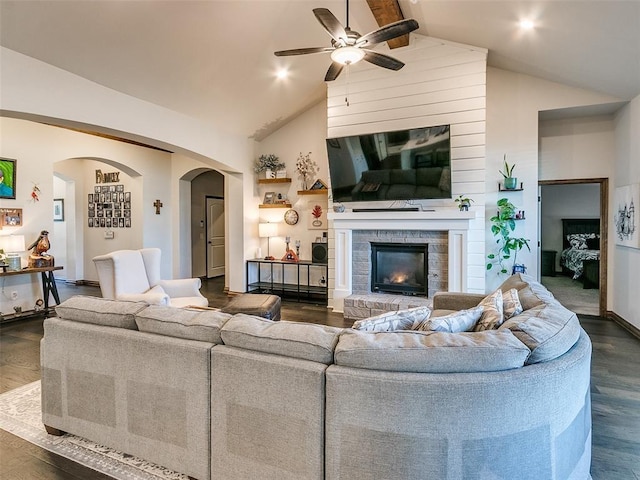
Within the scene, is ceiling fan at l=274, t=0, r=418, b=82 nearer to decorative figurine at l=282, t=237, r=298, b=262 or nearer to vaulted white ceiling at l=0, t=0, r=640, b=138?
vaulted white ceiling at l=0, t=0, r=640, b=138

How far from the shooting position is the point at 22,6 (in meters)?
2.98

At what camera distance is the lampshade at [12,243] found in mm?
4719

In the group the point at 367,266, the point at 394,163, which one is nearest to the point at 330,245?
the point at 367,266

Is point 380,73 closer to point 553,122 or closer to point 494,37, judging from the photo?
point 494,37

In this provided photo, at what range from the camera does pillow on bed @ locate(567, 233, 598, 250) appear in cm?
822

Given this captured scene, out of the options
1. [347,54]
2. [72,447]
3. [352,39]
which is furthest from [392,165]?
[72,447]

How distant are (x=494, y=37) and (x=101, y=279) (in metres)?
5.11

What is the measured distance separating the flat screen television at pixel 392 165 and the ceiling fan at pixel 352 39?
145cm

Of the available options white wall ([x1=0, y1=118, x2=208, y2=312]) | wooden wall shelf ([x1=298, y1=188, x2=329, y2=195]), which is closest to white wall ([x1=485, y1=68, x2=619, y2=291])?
wooden wall shelf ([x1=298, y1=188, x2=329, y2=195])

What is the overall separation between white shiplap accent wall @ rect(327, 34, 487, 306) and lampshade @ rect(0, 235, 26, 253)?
16.5 feet

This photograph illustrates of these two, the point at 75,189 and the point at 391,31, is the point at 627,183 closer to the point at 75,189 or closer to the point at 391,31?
the point at 391,31

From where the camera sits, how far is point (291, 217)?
6523 millimetres

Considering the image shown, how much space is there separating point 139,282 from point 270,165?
323 centimetres

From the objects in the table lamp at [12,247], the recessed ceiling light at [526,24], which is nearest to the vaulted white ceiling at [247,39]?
the recessed ceiling light at [526,24]
